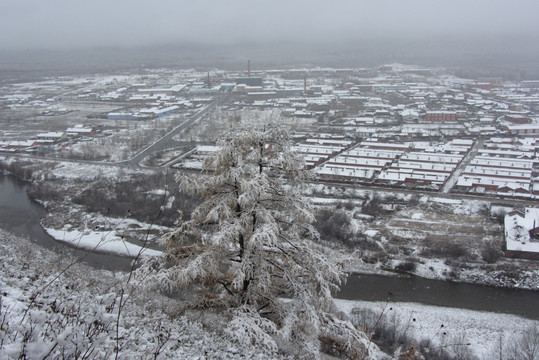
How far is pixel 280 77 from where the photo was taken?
36.4 m

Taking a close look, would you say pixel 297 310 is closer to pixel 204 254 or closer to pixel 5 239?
pixel 204 254

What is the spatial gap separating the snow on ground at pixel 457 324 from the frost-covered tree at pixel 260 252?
10.1 ft

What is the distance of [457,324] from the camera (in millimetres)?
5027

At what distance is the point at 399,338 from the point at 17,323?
4.18 m

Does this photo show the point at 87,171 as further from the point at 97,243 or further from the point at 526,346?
the point at 526,346

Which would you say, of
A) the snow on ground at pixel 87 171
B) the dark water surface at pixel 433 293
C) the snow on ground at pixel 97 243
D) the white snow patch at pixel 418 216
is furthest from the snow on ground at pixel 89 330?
the snow on ground at pixel 87 171

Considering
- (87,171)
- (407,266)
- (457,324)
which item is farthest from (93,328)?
(87,171)

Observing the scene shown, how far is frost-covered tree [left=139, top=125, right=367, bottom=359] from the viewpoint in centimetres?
180

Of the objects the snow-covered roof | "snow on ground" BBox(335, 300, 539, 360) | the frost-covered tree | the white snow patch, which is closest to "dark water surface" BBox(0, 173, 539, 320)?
"snow on ground" BBox(335, 300, 539, 360)

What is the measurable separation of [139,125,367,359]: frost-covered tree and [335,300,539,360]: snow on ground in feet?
10.1

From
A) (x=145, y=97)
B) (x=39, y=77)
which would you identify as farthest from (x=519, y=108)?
(x=39, y=77)

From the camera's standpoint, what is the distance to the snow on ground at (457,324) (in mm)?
4629

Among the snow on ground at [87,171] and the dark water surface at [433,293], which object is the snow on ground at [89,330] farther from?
the snow on ground at [87,171]

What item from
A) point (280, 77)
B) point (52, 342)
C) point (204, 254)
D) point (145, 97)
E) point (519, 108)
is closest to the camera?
point (52, 342)
